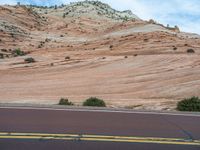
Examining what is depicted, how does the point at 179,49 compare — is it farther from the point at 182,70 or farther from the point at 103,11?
the point at 103,11

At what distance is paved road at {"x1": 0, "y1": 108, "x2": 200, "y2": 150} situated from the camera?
9.51 m

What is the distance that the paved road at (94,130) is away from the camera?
951 centimetres

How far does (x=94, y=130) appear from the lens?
11375 mm

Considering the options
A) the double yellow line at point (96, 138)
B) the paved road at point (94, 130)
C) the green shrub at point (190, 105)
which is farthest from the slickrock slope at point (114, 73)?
the double yellow line at point (96, 138)

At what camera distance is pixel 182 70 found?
3672 cm

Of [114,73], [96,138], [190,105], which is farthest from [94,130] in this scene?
[114,73]

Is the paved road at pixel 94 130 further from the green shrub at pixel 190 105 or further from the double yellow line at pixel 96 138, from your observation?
the green shrub at pixel 190 105

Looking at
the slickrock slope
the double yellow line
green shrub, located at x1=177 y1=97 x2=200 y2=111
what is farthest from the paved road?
the slickrock slope

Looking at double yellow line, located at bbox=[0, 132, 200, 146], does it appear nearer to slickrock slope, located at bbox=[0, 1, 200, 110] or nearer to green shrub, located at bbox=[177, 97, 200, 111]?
green shrub, located at bbox=[177, 97, 200, 111]

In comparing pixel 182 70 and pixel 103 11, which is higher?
pixel 103 11

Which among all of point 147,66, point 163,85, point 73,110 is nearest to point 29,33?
point 147,66

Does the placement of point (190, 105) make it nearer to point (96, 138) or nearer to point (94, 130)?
point (94, 130)

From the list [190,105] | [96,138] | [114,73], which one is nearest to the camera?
[96,138]

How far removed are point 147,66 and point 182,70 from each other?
172 inches
